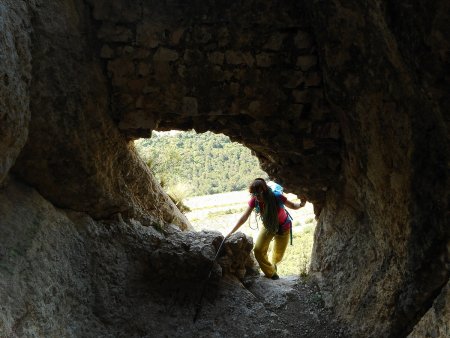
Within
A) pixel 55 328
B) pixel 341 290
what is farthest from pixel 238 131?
pixel 55 328

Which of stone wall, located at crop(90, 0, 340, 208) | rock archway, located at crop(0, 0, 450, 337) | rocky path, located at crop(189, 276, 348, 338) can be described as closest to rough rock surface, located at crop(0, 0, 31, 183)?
rock archway, located at crop(0, 0, 450, 337)

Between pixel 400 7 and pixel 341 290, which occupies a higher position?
pixel 400 7

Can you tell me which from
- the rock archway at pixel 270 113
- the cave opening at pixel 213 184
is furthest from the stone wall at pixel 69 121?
→ the cave opening at pixel 213 184

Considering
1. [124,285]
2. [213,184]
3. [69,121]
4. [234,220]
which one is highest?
[69,121]

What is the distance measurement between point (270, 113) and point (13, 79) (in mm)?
1902

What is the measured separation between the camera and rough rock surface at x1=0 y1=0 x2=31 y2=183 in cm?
258

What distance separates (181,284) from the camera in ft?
12.4

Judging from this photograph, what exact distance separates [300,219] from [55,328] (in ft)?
24.8

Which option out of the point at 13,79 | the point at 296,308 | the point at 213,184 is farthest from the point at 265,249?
the point at 213,184

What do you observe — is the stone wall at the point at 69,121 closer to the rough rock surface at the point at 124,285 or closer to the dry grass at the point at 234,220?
the rough rock surface at the point at 124,285

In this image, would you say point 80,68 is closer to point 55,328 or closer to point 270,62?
point 270,62

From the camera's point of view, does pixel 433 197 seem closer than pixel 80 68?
Yes

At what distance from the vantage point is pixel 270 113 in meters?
3.51

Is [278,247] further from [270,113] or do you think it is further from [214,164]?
[214,164]
